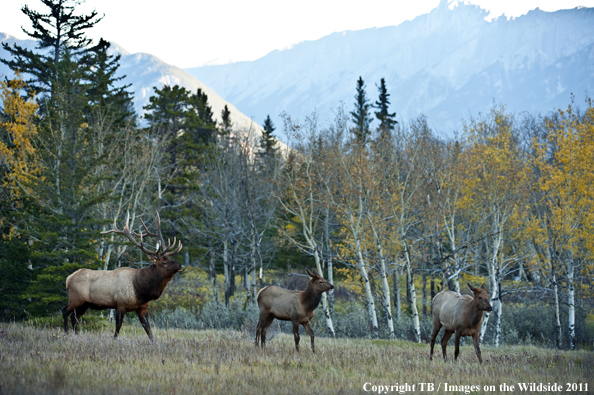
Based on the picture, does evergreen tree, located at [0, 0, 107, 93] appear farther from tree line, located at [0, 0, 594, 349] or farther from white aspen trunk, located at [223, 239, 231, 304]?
white aspen trunk, located at [223, 239, 231, 304]

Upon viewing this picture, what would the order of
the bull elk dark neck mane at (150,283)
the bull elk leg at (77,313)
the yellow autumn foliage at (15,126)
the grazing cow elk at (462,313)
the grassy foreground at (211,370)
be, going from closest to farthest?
the grassy foreground at (211,370)
the grazing cow elk at (462,313)
the bull elk dark neck mane at (150,283)
the bull elk leg at (77,313)
the yellow autumn foliage at (15,126)

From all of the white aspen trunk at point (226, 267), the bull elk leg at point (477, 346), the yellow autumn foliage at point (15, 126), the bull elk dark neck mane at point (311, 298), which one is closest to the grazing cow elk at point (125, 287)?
the bull elk dark neck mane at point (311, 298)

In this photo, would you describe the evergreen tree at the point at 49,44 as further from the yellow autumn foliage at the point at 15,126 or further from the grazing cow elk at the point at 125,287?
the grazing cow elk at the point at 125,287

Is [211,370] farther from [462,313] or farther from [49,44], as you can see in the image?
[49,44]

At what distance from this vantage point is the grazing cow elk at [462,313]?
8.48 m

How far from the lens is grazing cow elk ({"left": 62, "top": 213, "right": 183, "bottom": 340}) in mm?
9445

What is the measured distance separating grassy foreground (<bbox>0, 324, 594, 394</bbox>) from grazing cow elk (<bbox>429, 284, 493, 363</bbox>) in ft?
2.32

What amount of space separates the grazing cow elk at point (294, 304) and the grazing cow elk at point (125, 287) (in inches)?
81.2

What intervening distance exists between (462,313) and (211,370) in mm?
5140

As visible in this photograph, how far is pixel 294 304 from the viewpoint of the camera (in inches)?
365

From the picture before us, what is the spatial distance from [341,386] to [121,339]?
5431 millimetres

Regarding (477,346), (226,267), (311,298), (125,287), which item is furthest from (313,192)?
(477,346)

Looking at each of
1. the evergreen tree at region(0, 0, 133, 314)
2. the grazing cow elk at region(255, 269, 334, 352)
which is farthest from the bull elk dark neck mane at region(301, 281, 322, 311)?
the evergreen tree at region(0, 0, 133, 314)

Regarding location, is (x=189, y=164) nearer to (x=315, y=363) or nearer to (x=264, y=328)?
(x=264, y=328)
